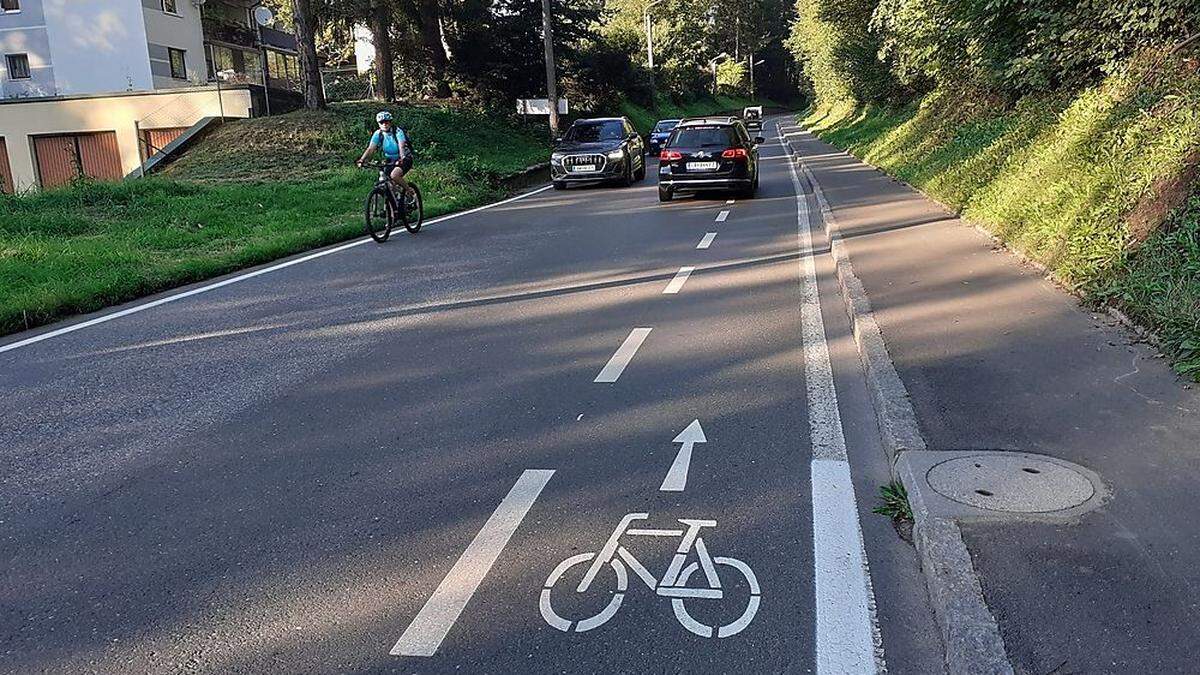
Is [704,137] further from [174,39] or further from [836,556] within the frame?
[174,39]

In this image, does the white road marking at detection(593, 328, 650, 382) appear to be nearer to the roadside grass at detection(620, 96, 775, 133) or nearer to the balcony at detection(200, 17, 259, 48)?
the balcony at detection(200, 17, 259, 48)

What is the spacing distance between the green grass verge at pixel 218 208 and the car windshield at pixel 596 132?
2.41 metres

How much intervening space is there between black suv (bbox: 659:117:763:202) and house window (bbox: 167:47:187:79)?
104ft

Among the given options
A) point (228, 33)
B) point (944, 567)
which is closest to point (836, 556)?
point (944, 567)

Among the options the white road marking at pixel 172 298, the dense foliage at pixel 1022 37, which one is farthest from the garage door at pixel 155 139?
the dense foliage at pixel 1022 37

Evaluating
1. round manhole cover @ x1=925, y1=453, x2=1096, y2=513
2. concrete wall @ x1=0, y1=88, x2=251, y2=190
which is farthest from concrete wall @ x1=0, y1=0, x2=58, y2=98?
round manhole cover @ x1=925, y1=453, x2=1096, y2=513

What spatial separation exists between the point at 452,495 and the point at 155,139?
3170 centimetres

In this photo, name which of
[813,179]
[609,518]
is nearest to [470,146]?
[813,179]

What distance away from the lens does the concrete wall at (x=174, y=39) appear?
39844 mm

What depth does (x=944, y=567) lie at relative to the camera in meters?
3.42

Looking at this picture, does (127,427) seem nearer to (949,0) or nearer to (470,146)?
(949,0)

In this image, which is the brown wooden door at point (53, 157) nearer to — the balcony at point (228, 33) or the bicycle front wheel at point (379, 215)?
the balcony at point (228, 33)

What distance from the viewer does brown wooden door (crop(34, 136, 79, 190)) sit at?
32844 millimetres

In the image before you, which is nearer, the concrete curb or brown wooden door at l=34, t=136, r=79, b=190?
the concrete curb
